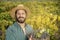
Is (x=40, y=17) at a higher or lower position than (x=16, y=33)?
higher

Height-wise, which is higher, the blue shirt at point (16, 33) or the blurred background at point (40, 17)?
the blurred background at point (40, 17)

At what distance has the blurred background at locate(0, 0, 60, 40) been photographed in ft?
8.70

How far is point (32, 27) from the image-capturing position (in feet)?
8.69

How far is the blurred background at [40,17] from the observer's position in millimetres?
2650

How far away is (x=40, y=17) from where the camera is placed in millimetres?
2680

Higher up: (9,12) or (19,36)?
(9,12)

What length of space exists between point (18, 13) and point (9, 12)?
10 cm

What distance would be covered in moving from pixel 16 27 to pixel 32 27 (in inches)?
6.3

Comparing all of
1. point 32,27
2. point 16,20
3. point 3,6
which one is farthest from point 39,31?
point 3,6

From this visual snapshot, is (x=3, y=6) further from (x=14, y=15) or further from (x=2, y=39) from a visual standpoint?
(x=2, y=39)

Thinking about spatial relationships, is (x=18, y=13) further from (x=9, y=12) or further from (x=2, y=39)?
(x=2, y=39)

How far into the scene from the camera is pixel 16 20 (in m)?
2.65

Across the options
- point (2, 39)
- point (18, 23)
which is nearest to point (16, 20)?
point (18, 23)

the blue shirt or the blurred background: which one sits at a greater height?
the blurred background
